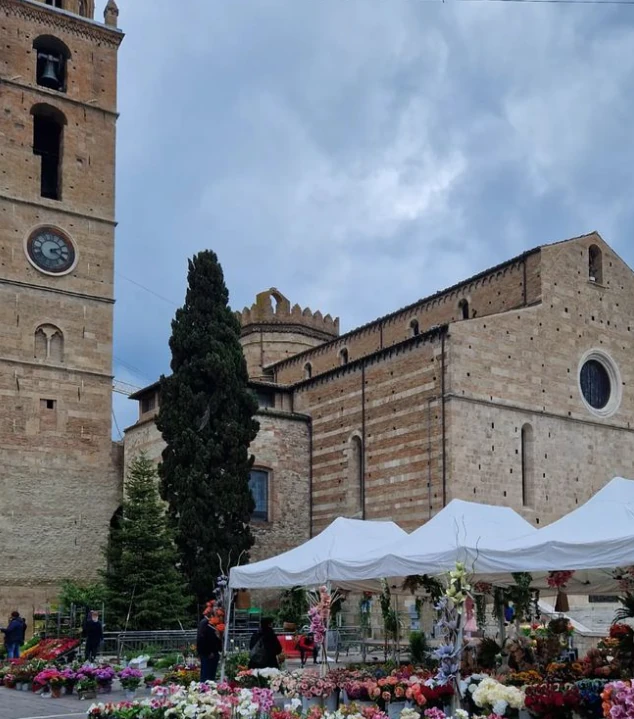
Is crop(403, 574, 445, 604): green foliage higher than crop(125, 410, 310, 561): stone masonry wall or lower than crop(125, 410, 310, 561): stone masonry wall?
lower

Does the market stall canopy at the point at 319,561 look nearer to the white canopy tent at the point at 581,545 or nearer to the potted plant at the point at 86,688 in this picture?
the potted plant at the point at 86,688

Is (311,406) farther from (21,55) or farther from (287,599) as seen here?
(21,55)

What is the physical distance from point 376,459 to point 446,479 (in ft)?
11.8

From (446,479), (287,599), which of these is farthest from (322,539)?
(287,599)

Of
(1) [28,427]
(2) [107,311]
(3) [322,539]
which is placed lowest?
(3) [322,539]

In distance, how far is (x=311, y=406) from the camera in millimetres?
34281

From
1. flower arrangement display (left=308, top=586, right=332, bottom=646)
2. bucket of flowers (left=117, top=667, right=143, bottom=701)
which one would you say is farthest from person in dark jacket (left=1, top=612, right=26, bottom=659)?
flower arrangement display (left=308, top=586, right=332, bottom=646)

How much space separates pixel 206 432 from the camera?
28.4 metres

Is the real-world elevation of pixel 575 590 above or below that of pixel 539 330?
below

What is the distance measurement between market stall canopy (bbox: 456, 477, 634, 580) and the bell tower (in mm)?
20976

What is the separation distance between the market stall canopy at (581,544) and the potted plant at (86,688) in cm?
734

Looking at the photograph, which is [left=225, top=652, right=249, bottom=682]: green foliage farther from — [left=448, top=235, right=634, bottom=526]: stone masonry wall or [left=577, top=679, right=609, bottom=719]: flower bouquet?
[left=448, top=235, right=634, bottom=526]: stone masonry wall

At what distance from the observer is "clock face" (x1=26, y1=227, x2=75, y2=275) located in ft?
109

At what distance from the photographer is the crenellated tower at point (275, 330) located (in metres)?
→ 44.9
